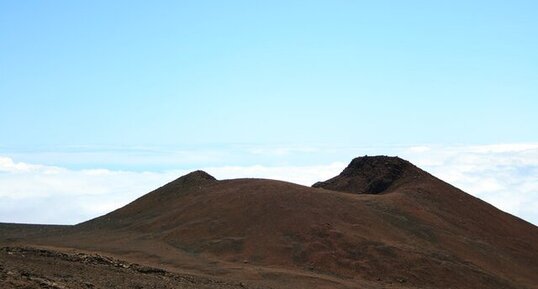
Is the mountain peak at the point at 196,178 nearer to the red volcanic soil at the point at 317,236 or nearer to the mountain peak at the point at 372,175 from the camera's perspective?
the red volcanic soil at the point at 317,236

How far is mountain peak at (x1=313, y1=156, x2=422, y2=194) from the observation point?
4703 centimetres

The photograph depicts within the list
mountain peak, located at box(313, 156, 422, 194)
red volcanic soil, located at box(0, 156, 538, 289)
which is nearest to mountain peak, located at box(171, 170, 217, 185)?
red volcanic soil, located at box(0, 156, 538, 289)

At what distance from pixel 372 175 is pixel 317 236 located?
1689 centimetres

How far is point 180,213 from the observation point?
3928 centimetres

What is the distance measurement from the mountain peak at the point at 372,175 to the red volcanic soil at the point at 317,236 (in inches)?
7.0

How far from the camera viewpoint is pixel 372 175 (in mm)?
48812

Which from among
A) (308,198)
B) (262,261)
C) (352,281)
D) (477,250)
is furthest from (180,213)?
(477,250)

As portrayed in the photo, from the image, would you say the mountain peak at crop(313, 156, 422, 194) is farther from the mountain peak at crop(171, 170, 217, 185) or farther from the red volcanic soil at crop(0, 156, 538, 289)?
the mountain peak at crop(171, 170, 217, 185)

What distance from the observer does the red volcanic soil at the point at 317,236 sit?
1169 inches

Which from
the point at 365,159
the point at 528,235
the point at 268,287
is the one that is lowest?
the point at 268,287

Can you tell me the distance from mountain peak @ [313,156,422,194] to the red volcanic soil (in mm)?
178

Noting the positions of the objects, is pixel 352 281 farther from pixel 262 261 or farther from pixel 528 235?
pixel 528 235

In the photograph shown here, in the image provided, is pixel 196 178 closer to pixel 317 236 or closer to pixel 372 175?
pixel 372 175

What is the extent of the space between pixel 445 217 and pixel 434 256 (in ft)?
26.9
